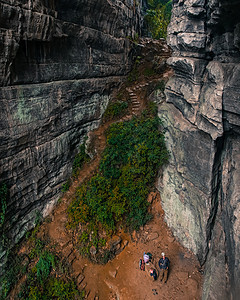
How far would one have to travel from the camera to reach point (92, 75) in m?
10.8

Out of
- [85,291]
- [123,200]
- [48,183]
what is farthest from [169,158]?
[85,291]

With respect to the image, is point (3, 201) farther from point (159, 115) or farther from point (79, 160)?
point (159, 115)

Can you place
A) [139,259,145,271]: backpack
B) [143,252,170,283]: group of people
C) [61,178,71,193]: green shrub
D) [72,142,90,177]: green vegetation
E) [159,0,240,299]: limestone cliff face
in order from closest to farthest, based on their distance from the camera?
1. [159,0,240,299]: limestone cliff face
2. [143,252,170,283]: group of people
3. [139,259,145,271]: backpack
4. [61,178,71,193]: green shrub
5. [72,142,90,177]: green vegetation

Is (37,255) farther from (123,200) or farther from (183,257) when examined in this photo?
(183,257)

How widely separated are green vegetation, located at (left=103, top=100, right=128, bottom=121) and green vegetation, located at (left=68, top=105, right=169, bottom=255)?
2.13 meters

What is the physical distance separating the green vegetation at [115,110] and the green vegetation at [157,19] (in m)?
10.5

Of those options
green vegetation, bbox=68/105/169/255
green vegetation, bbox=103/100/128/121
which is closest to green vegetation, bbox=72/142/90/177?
green vegetation, bbox=68/105/169/255

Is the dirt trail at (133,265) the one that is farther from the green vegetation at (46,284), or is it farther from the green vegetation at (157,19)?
the green vegetation at (157,19)

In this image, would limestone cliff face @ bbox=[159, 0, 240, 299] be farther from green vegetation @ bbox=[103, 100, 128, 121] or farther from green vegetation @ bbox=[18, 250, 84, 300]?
green vegetation @ bbox=[18, 250, 84, 300]

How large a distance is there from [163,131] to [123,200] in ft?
11.9

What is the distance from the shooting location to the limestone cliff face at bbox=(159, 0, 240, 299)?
19.7ft

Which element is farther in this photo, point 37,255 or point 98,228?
point 98,228

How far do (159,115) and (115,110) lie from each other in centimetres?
299

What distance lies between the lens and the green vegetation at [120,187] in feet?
29.4
